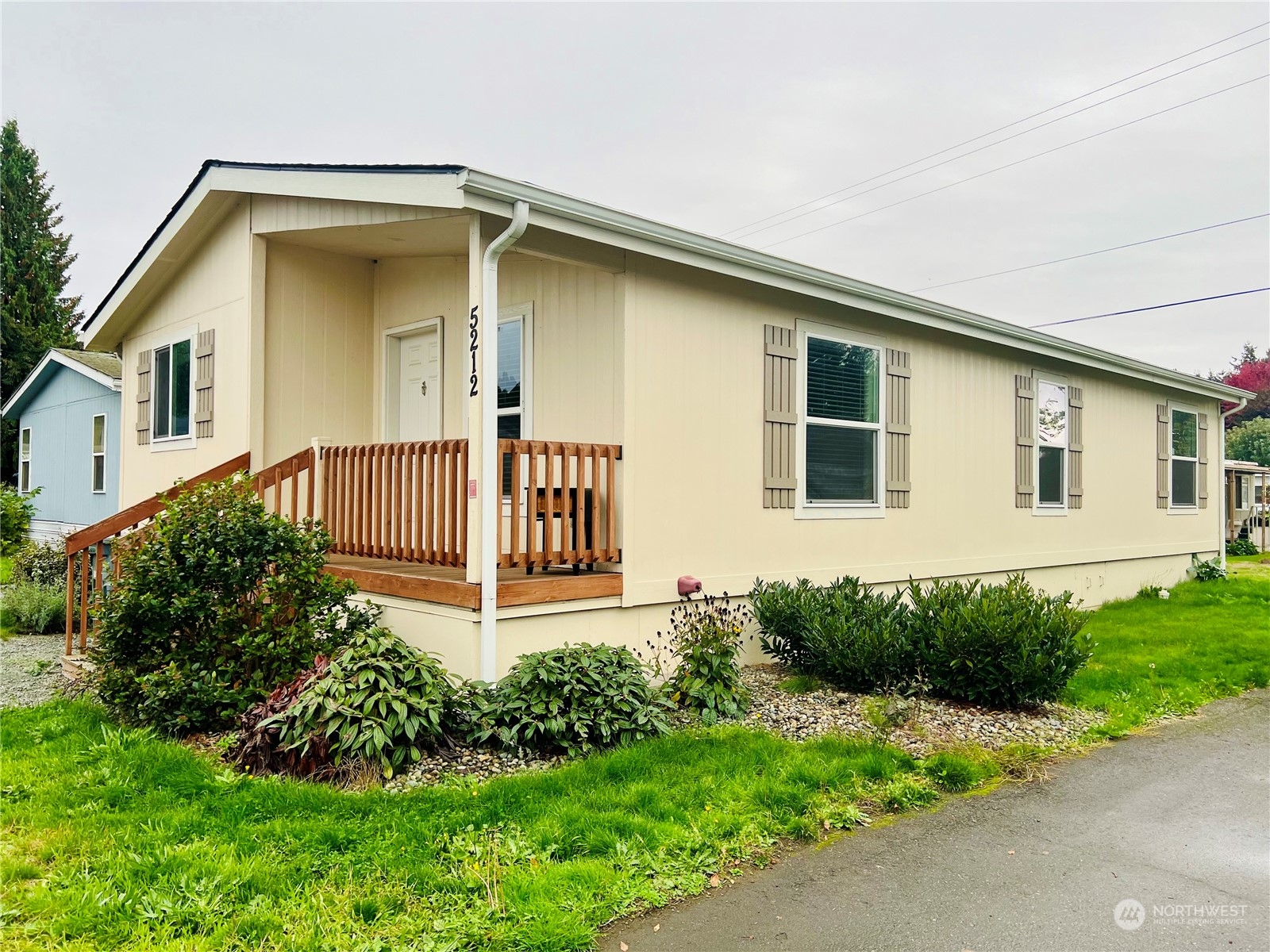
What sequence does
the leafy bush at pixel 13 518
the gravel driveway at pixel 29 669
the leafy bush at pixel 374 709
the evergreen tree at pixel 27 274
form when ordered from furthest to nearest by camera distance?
the evergreen tree at pixel 27 274 → the leafy bush at pixel 13 518 → the gravel driveway at pixel 29 669 → the leafy bush at pixel 374 709

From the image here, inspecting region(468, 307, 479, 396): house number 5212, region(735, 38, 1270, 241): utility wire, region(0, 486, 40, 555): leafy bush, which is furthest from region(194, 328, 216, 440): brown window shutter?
region(735, 38, 1270, 241): utility wire

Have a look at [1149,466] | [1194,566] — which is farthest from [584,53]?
[1194,566]

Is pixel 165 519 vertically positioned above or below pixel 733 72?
below

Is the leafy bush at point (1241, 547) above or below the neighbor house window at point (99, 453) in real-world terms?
below

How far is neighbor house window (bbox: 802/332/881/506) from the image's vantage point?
7.37 metres

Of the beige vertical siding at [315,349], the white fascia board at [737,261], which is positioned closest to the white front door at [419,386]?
the beige vertical siding at [315,349]

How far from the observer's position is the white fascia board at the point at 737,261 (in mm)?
5016

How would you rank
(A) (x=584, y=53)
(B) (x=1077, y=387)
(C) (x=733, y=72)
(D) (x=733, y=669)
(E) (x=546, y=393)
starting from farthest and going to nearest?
(C) (x=733, y=72) < (A) (x=584, y=53) < (B) (x=1077, y=387) < (E) (x=546, y=393) < (D) (x=733, y=669)

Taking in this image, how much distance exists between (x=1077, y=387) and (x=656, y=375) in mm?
6792

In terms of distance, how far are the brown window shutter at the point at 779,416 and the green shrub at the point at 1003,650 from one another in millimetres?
1649

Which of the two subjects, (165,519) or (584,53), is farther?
(584,53)

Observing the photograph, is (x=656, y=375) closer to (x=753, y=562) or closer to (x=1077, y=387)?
(x=753, y=562)

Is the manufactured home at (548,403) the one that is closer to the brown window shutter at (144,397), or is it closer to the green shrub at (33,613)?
the brown window shutter at (144,397)

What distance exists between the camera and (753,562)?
6824mm
